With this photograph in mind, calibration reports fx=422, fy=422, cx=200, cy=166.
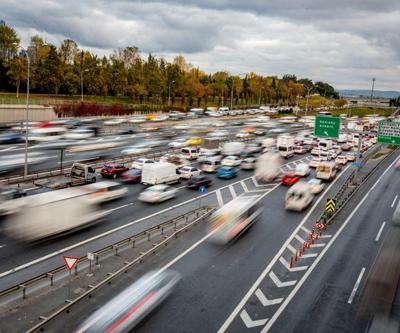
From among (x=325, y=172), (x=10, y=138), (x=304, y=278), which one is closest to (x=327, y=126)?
(x=325, y=172)

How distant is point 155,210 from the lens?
33031mm

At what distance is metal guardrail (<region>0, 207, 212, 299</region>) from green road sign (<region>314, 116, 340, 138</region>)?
21.7m

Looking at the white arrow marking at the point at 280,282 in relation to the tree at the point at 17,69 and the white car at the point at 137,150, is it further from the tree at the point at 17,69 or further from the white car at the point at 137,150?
the tree at the point at 17,69

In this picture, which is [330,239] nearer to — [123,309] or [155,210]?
[155,210]

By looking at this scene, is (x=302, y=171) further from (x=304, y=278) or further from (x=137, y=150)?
(x=304, y=278)

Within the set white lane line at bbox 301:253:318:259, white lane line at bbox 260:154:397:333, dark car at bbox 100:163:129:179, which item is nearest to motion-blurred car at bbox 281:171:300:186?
white lane line at bbox 260:154:397:333

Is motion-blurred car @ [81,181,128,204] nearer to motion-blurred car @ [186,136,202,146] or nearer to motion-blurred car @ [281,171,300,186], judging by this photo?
motion-blurred car @ [281,171,300,186]

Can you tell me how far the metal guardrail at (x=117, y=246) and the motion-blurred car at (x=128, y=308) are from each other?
143 inches

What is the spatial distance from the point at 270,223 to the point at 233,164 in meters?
21.9

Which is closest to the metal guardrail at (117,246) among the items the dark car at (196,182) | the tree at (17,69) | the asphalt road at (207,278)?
the asphalt road at (207,278)

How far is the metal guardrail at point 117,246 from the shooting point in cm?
1817

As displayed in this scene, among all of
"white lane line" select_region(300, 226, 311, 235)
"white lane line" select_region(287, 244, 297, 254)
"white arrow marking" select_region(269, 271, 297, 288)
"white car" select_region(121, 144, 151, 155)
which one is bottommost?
"white arrow marking" select_region(269, 271, 297, 288)

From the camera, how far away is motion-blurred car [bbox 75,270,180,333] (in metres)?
15.0

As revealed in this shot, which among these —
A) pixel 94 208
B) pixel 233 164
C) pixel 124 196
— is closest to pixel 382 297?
pixel 94 208
